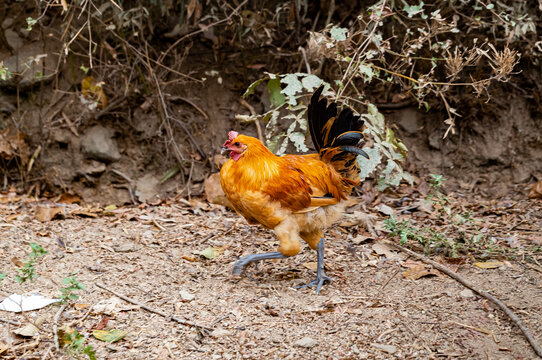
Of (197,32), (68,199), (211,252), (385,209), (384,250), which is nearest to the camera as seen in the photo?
(211,252)

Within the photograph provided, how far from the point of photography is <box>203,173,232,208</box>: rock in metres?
5.59

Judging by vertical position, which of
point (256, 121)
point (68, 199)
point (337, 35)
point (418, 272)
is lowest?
point (68, 199)

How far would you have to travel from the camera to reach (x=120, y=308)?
3.33m

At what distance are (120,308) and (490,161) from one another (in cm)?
473

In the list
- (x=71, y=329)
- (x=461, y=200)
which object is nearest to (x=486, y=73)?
(x=461, y=200)

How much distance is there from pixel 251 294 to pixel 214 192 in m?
2.17

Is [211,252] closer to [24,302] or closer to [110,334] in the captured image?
[110,334]

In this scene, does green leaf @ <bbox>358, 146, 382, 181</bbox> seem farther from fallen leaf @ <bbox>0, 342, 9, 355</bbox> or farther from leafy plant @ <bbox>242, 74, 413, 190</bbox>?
fallen leaf @ <bbox>0, 342, 9, 355</bbox>

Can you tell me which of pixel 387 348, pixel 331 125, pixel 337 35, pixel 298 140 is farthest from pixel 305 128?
pixel 387 348

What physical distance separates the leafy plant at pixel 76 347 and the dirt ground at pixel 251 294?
86 millimetres

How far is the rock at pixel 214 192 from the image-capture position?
5589 mm

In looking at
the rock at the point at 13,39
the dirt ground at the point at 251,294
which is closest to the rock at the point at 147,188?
the dirt ground at the point at 251,294

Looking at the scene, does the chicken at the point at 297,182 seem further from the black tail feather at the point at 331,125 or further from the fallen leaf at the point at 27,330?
the fallen leaf at the point at 27,330

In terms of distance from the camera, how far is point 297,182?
3.79 metres
